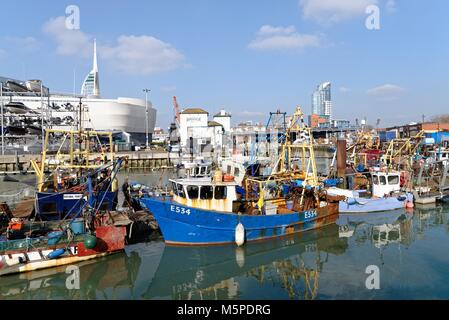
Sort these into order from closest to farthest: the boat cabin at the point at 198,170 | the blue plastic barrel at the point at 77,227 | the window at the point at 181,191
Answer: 1. the blue plastic barrel at the point at 77,227
2. the window at the point at 181,191
3. the boat cabin at the point at 198,170

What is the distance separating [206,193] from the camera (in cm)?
1616

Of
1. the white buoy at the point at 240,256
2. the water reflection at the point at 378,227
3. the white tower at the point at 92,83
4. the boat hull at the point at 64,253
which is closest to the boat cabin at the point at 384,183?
the water reflection at the point at 378,227

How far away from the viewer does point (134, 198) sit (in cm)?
2083

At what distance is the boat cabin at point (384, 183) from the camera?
80.9 ft

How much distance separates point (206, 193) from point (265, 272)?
466 centimetres

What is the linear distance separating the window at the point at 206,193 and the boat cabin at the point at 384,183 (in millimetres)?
14756

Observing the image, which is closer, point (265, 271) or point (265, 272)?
point (265, 272)

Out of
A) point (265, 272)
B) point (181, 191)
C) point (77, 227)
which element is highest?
point (181, 191)

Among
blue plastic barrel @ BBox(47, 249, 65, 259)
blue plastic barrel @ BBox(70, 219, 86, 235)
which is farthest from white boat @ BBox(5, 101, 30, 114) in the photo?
blue plastic barrel @ BBox(47, 249, 65, 259)

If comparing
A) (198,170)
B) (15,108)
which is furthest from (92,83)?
(198,170)

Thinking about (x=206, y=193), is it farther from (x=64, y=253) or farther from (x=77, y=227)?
(x=64, y=253)

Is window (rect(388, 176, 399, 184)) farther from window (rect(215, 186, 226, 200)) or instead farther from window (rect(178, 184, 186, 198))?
window (rect(178, 184, 186, 198))

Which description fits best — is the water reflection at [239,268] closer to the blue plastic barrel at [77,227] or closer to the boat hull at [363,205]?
the blue plastic barrel at [77,227]
